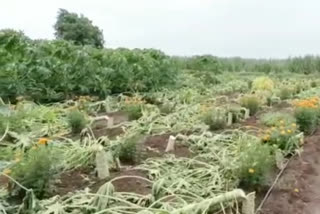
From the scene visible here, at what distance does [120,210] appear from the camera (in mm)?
3939

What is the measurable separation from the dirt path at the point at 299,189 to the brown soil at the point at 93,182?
1.07m

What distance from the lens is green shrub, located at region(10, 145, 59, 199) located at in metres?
4.16

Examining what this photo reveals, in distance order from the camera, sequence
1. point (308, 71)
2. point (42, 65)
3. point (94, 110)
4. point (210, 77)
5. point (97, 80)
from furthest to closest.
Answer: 1. point (308, 71)
2. point (210, 77)
3. point (97, 80)
4. point (42, 65)
5. point (94, 110)

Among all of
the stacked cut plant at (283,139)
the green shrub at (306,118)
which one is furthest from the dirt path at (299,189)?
the green shrub at (306,118)

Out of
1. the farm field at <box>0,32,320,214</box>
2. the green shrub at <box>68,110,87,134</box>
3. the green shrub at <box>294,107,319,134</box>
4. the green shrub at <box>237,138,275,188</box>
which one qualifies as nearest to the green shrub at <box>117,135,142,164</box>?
the farm field at <box>0,32,320,214</box>

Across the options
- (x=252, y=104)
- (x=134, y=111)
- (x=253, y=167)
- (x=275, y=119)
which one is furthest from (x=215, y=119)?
(x=253, y=167)

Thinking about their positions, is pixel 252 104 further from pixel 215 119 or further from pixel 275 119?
pixel 215 119

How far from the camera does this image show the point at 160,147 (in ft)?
20.4

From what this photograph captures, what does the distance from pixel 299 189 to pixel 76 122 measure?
10.6 ft

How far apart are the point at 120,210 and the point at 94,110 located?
5.98m

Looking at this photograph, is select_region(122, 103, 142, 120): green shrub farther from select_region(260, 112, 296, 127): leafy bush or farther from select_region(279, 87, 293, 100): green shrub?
select_region(279, 87, 293, 100): green shrub

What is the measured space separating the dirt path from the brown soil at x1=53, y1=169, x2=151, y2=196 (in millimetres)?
1068

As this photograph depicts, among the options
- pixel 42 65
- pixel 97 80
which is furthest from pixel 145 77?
pixel 42 65

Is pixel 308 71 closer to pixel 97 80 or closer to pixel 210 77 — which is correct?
pixel 210 77
